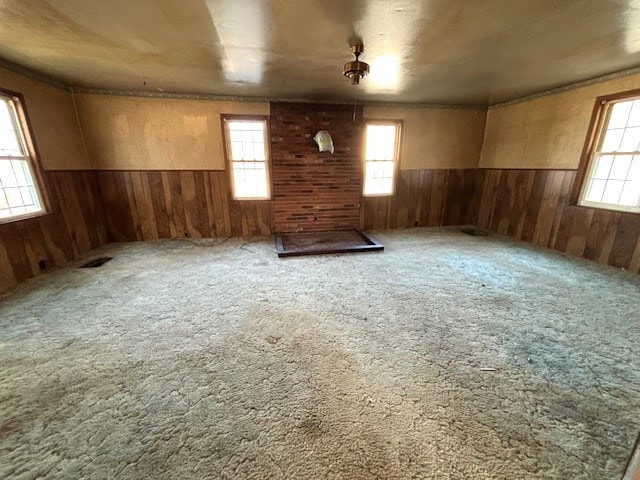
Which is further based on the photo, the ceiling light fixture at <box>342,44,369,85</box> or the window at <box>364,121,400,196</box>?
the window at <box>364,121,400,196</box>

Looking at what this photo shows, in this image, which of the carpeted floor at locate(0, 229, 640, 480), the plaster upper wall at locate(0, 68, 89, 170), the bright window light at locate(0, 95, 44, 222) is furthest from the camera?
the plaster upper wall at locate(0, 68, 89, 170)

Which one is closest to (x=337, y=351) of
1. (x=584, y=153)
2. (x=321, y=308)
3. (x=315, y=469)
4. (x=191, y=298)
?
(x=321, y=308)

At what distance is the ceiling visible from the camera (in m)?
1.88

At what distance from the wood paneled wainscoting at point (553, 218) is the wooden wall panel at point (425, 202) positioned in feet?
0.93

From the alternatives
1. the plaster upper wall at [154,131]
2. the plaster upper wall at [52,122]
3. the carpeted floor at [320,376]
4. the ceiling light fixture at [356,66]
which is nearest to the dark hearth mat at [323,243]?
the carpeted floor at [320,376]

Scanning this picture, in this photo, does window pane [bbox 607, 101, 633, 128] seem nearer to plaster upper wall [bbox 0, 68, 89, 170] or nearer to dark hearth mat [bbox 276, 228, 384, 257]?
dark hearth mat [bbox 276, 228, 384, 257]

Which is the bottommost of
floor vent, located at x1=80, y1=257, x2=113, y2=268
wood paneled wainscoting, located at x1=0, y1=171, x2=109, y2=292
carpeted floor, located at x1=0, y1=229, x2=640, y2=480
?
carpeted floor, located at x1=0, y1=229, x2=640, y2=480

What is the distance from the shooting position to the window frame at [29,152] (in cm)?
297

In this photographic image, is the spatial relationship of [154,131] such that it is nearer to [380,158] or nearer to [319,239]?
[319,239]

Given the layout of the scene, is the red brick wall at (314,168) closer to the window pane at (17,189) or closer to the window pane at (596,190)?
the window pane at (17,189)

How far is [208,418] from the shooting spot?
1365 millimetres

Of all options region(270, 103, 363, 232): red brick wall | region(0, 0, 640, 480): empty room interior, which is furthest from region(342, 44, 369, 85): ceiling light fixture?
region(270, 103, 363, 232): red brick wall

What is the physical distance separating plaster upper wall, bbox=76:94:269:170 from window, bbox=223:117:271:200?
15 cm

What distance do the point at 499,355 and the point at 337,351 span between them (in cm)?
116
